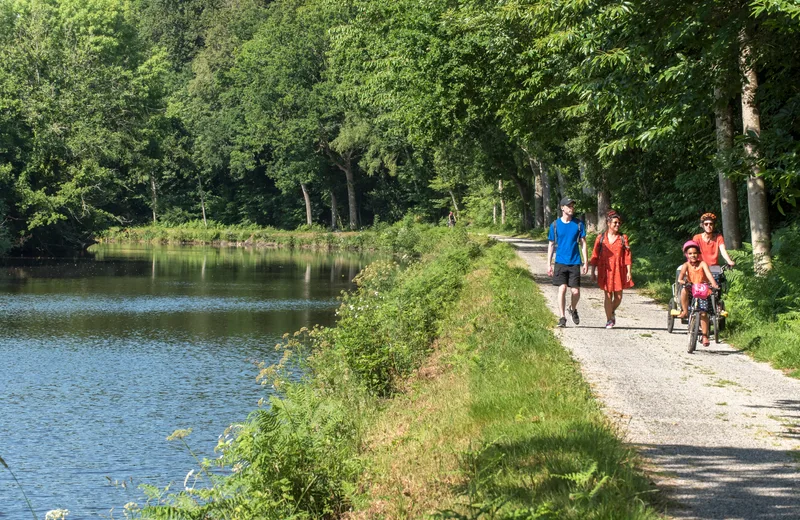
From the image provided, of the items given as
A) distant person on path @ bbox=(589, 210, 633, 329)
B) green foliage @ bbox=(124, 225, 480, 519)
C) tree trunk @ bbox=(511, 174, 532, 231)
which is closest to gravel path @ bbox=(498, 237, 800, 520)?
distant person on path @ bbox=(589, 210, 633, 329)

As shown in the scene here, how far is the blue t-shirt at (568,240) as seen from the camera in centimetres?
1521

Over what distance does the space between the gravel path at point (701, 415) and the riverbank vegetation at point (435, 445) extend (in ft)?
1.16

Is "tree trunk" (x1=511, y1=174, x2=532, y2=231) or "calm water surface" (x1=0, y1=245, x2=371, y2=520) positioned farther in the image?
"tree trunk" (x1=511, y1=174, x2=532, y2=231)

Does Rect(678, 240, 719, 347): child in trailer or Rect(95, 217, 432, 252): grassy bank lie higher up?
Rect(95, 217, 432, 252): grassy bank

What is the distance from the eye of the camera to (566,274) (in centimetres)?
1537

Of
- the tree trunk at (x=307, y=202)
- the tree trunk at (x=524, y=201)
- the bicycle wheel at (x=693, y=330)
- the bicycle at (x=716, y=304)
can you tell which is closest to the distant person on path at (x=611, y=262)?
the bicycle at (x=716, y=304)

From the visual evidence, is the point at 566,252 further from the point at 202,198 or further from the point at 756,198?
the point at 202,198

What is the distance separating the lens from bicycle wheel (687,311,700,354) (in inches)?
523

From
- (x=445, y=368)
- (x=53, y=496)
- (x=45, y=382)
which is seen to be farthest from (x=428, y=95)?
(x=53, y=496)

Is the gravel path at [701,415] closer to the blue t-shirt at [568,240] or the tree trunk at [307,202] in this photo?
the blue t-shirt at [568,240]

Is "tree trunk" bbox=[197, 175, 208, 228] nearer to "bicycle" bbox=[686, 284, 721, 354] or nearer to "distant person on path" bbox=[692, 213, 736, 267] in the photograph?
"distant person on path" bbox=[692, 213, 736, 267]

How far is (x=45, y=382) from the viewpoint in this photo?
63.3ft

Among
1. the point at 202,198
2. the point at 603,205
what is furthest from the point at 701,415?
the point at 202,198

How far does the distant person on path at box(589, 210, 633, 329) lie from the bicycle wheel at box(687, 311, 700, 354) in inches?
75.4
